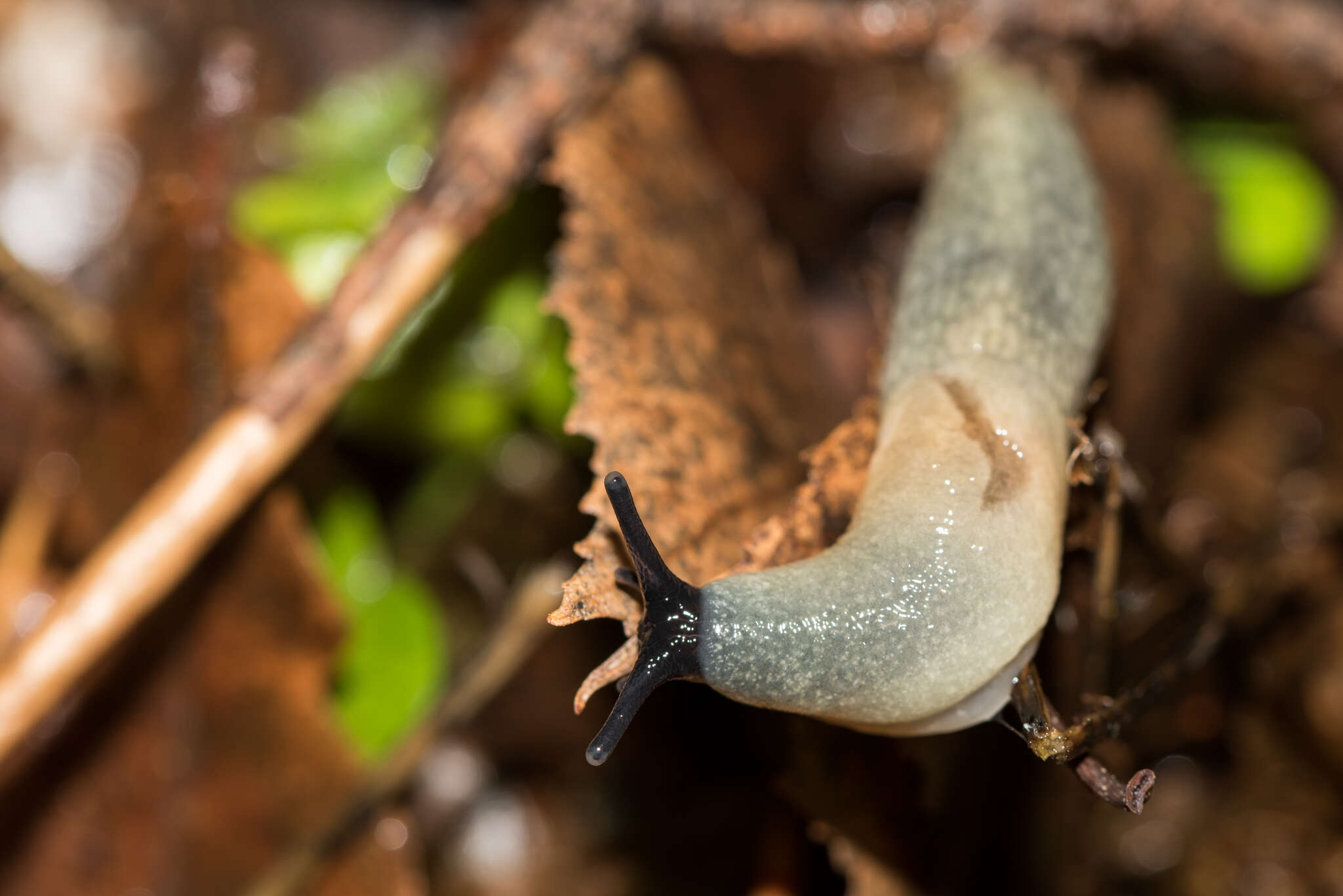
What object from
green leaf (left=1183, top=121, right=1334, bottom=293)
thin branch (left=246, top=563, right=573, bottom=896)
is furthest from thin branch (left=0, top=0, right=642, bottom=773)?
green leaf (left=1183, top=121, right=1334, bottom=293)

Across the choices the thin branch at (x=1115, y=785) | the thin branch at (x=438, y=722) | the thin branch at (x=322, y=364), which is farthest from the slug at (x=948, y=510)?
the thin branch at (x=322, y=364)

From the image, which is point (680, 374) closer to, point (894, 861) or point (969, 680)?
point (969, 680)

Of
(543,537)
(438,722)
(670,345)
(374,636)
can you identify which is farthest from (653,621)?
(543,537)

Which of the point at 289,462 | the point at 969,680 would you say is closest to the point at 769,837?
the point at 969,680

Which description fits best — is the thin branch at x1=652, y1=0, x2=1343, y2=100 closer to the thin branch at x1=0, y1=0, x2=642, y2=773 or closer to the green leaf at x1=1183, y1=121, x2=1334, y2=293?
the green leaf at x1=1183, y1=121, x2=1334, y2=293

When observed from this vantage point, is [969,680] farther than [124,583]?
No

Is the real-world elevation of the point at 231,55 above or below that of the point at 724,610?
above
